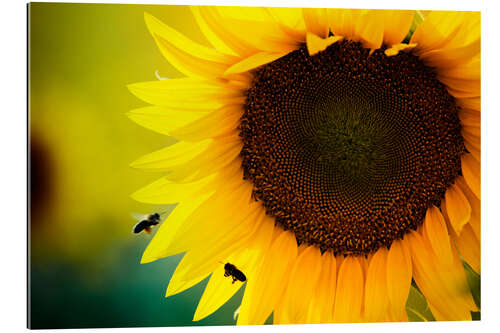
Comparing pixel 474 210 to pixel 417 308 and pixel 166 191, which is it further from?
pixel 166 191

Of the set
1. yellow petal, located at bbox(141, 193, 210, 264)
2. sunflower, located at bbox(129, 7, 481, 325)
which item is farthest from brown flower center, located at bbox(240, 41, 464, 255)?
yellow petal, located at bbox(141, 193, 210, 264)

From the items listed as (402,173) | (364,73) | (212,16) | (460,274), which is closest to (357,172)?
(402,173)

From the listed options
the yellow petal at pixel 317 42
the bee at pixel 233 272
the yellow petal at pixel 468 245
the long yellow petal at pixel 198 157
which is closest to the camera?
the yellow petal at pixel 317 42

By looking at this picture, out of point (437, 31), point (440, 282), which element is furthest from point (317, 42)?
point (440, 282)

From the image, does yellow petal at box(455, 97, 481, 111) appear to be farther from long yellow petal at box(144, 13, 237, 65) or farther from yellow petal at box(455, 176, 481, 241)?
long yellow petal at box(144, 13, 237, 65)

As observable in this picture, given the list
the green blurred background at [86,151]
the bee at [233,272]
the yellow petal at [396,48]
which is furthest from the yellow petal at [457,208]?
the green blurred background at [86,151]

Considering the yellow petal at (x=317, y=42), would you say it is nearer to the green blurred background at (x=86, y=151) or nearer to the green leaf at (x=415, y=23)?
the green leaf at (x=415, y=23)

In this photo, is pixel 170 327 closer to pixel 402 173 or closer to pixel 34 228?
pixel 34 228

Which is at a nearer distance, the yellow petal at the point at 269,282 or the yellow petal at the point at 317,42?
the yellow petal at the point at 317,42
